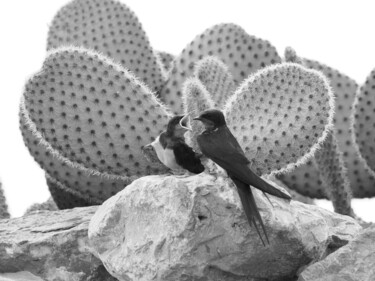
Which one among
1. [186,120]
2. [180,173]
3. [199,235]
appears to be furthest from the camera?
[186,120]

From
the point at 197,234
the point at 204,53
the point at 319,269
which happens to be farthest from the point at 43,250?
the point at 204,53

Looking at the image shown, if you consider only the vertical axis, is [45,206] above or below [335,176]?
below

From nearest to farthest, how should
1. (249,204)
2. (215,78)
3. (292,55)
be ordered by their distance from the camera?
(249,204)
(215,78)
(292,55)

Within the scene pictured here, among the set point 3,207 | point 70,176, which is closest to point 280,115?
point 70,176

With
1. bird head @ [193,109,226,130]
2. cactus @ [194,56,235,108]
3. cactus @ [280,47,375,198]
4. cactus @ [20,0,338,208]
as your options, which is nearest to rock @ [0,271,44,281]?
cactus @ [20,0,338,208]

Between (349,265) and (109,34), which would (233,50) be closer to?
(109,34)

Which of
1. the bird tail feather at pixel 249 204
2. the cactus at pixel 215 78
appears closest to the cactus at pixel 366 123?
the cactus at pixel 215 78

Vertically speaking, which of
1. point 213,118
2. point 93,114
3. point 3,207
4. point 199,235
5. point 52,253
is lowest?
point 3,207
